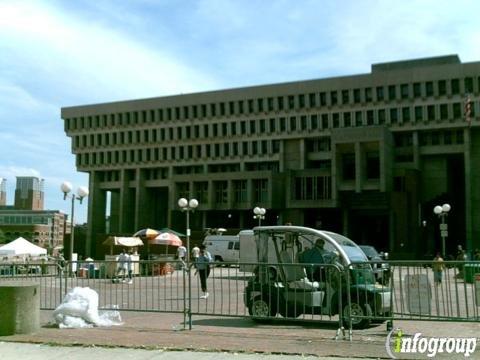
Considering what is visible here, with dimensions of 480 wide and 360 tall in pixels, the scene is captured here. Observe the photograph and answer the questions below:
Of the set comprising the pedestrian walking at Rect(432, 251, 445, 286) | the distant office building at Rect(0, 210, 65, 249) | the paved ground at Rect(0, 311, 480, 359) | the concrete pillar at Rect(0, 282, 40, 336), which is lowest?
the paved ground at Rect(0, 311, 480, 359)

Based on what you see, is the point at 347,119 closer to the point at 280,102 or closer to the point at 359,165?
the point at 280,102

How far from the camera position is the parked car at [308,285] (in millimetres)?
10086

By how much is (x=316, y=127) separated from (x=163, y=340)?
269 ft

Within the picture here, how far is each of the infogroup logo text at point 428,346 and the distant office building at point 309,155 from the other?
199ft

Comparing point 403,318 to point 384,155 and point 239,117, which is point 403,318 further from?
point 239,117

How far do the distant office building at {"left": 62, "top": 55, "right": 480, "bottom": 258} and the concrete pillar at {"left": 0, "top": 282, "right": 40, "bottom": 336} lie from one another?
61.4 m

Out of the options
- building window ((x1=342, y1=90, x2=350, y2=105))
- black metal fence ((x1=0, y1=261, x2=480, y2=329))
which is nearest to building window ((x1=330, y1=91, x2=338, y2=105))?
building window ((x1=342, y1=90, x2=350, y2=105))

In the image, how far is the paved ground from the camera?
809cm

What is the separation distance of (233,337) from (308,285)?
210cm

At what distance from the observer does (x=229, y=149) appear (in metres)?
96.6

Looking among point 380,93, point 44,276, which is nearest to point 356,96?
point 380,93

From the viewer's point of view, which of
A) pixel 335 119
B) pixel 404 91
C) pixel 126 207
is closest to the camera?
pixel 404 91

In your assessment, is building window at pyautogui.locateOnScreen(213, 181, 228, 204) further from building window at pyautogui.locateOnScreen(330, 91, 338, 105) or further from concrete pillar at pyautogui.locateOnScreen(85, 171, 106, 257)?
concrete pillar at pyautogui.locateOnScreen(85, 171, 106, 257)

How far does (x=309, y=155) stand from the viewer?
90.5 meters
